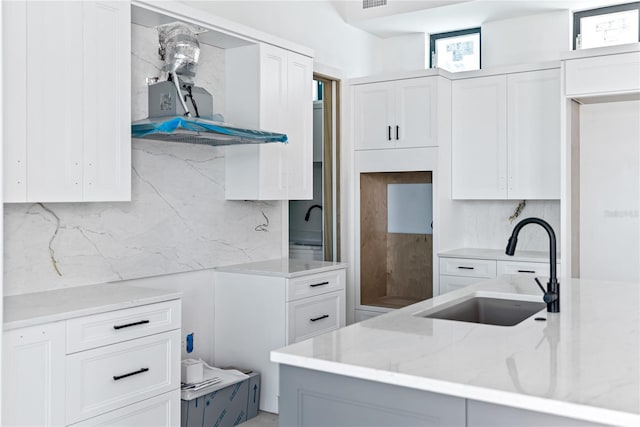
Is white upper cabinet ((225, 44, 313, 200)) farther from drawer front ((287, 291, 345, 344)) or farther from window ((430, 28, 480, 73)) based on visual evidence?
window ((430, 28, 480, 73))

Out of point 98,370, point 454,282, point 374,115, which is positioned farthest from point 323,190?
point 98,370

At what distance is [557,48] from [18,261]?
4.17 metres

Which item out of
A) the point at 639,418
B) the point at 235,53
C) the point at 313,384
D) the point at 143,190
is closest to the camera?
the point at 639,418

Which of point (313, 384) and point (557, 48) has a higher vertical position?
point (557, 48)

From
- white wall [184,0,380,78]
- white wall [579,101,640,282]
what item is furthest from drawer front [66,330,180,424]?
white wall [579,101,640,282]

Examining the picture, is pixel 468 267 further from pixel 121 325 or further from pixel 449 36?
pixel 121 325

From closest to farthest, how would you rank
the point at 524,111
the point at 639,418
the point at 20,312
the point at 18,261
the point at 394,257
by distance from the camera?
the point at 639,418
the point at 20,312
the point at 18,261
the point at 524,111
the point at 394,257

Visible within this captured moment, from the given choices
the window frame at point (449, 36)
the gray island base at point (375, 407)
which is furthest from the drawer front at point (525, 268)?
the gray island base at point (375, 407)

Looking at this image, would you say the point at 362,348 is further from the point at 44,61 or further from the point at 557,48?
the point at 557,48

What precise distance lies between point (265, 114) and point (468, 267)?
2.00m

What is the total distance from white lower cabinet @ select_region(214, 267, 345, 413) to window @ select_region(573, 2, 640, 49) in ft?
9.35

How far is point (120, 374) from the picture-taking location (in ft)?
8.96

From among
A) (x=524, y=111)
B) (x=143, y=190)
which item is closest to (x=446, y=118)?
(x=524, y=111)

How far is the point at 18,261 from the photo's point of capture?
2.89 m
